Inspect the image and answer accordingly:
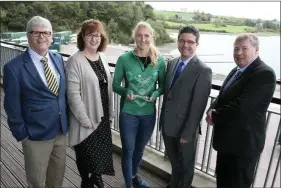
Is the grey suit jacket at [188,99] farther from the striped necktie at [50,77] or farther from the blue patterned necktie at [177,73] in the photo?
the striped necktie at [50,77]

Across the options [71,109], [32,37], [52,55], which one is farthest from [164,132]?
[32,37]

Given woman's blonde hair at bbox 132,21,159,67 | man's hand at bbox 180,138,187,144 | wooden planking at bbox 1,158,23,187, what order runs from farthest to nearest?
1. wooden planking at bbox 1,158,23,187
2. woman's blonde hair at bbox 132,21,159,67
3. man's hand at bbox 180,138,187,144

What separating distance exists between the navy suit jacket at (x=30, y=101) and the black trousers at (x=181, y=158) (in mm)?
874

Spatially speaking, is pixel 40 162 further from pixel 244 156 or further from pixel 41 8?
pixel 41 8

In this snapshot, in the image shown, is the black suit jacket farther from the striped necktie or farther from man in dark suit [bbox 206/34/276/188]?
the striped necktie

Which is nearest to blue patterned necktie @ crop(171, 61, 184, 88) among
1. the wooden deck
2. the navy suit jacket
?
the navy suit jacket

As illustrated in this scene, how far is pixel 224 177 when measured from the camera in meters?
1.64

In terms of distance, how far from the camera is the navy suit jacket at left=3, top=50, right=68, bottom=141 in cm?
152

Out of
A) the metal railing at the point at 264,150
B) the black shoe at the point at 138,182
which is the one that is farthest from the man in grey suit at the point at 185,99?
the black shoe at the point at 138,182

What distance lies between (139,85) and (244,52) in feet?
2.68

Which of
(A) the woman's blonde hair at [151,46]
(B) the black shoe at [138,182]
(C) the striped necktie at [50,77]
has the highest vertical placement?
(A) the woman's blonde hair at [151,46]

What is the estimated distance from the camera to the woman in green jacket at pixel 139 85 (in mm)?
1881

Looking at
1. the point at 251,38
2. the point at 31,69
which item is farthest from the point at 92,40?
the point at 251,38

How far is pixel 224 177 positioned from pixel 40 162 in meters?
1.32
